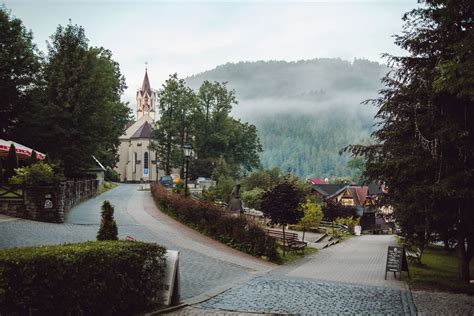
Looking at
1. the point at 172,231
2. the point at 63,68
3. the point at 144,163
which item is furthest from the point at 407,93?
the point at 144,163

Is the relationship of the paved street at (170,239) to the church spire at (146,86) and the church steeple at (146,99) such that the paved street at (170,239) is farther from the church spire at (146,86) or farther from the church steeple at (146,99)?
the church spire at (146,86)

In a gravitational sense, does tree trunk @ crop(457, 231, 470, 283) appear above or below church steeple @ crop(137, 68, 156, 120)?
below

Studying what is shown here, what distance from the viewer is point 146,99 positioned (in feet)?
317

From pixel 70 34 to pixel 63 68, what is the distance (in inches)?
135

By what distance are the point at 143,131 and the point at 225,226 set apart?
6424 centimetres

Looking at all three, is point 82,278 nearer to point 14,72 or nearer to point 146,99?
point 14,72

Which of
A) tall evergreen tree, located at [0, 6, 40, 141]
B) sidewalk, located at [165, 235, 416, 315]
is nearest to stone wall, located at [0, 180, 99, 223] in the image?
sidewalk, located at [165, 235, 416, 315]

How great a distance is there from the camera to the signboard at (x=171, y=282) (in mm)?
8398

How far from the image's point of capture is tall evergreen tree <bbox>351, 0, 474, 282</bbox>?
449 inches

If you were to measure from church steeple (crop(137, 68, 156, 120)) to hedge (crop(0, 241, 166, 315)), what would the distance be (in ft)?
299

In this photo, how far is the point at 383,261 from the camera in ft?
63.8

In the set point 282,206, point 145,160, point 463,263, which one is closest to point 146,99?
point 145,160

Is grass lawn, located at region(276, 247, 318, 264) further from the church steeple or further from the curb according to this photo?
the church steeple

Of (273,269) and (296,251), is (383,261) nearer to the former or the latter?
(296,251)
